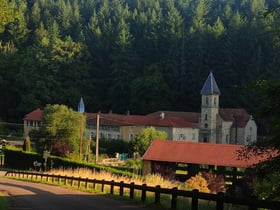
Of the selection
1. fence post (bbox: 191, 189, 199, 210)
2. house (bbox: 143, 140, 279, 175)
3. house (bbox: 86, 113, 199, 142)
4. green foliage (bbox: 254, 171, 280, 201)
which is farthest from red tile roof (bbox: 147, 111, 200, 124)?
fence post (bbox: 191, 189, 199, 210)

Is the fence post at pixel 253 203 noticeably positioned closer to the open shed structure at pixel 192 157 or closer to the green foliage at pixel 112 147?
the open shed structure at pixel 192 157

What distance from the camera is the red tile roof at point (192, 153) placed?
4403 centimetres

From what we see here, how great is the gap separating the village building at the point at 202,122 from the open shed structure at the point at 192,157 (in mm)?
31948

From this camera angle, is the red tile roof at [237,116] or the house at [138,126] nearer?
the house at [138,126]

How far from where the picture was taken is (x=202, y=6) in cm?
12688

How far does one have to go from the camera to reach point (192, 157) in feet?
148

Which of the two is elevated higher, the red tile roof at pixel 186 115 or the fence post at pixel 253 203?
the red tile roof at pixel 186 115

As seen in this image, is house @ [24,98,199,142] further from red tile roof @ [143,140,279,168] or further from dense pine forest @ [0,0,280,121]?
red tile roof @ [143,140,279,168]

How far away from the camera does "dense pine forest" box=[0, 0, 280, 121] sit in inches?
4008

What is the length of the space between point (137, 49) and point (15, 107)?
96.4 feet

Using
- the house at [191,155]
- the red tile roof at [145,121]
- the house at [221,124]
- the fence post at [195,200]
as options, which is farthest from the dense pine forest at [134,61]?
the fence post at [195,200]

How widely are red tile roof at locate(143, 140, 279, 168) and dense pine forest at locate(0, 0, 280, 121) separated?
157ft

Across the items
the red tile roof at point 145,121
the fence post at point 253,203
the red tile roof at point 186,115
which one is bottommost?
the fence post at point 253,203

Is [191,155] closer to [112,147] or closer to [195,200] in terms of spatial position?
[112,147]
